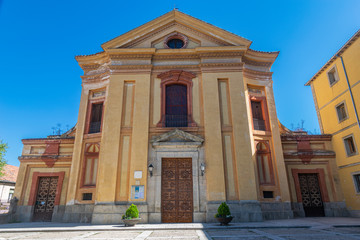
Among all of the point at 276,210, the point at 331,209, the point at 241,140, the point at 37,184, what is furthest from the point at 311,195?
the point at 37,184

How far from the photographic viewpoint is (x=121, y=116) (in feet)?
46.9

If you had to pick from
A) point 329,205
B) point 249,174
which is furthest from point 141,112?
point 329,205

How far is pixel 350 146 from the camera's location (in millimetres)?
15711

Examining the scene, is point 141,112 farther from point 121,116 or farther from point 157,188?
point 157,188

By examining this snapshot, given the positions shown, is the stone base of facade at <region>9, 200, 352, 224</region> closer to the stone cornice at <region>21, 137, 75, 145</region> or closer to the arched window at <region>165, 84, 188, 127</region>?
the stone cornice at <region>21, 137, 75, 145</region>

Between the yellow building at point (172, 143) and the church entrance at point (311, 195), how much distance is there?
0.19 m

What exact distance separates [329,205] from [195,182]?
28.7 feet

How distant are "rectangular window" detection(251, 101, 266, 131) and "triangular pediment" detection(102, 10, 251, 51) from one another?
392 cm

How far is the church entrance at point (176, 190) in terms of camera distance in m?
12.6

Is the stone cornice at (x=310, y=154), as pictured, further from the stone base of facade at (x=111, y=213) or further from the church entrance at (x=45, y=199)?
the church entrance at (x=45, y=199)

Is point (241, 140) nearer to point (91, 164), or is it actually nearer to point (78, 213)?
point (91, 164)

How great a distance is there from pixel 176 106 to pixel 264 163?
6.28 meters

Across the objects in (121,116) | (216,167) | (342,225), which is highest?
(121,116)

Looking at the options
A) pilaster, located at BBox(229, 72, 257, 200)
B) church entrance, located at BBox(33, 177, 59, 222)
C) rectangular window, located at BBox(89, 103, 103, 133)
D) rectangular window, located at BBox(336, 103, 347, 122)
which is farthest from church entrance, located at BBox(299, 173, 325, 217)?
church entrance, located at BBox(33, 177, 59, 222)
